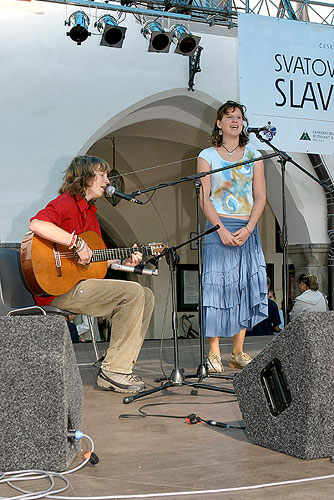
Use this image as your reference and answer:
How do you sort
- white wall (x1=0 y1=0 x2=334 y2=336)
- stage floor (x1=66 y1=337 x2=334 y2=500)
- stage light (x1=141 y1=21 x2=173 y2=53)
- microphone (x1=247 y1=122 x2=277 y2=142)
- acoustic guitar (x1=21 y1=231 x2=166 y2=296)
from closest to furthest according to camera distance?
stage floor (x1=66 y1=337 x2=334 y2=500), acoustic guitar (x1=21 y1=231 x2=166 y2=296), microphone (x1=247 y1=122 x2=277 y2=142), stage light (x1=141 y1=21 x2=173 y2=53), white wall (x1=0 y1=0 x2=334 y2=336)

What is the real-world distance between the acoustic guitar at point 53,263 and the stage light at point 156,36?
2258 millimetres

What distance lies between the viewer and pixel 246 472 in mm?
2121

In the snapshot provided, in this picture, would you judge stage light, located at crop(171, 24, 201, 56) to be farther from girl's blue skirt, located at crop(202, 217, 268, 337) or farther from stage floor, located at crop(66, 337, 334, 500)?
stage floor, located at crop(66, 337, 334, 500)

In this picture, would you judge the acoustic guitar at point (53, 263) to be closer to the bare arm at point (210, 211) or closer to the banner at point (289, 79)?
the bare arm at point (210, 211)

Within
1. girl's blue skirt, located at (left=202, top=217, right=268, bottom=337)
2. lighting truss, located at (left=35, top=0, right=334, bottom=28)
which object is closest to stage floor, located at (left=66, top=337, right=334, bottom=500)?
girl's blue skirt, located at (left=202, top=217, right=268, bottom=337)

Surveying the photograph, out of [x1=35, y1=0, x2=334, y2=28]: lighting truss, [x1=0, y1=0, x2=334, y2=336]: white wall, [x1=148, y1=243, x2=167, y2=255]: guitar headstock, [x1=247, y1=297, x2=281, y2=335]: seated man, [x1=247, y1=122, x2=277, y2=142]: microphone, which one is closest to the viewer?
[x1=148, y1=243, x2=167, y2=255]: guitar headstock

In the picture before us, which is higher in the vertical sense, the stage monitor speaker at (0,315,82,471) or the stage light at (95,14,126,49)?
the stage light at (95,14,126,49)

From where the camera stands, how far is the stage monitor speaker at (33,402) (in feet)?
6.65

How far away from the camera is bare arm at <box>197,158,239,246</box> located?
4.29 meters

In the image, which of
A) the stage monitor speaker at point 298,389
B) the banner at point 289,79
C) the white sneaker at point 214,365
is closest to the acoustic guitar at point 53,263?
the white sneaker at point 214,365

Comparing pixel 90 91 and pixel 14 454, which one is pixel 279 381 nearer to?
pixel 14 454

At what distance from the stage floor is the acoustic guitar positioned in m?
0.67

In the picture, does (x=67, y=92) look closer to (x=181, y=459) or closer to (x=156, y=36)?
(x=156, y=36)

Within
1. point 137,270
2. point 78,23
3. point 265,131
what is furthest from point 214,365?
point 78,23
